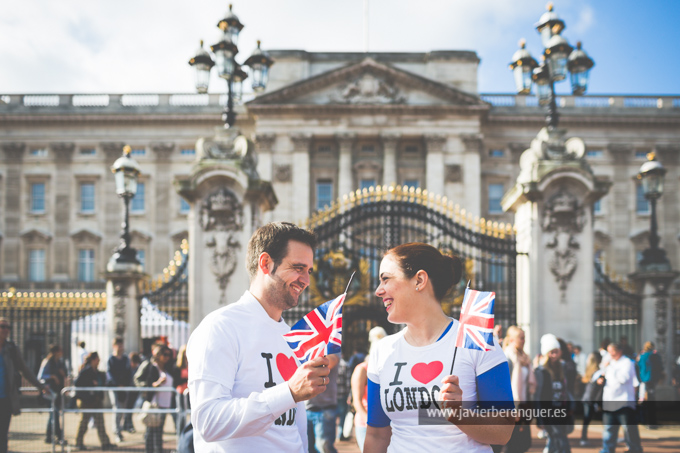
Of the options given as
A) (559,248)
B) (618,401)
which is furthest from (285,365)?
(559,248)

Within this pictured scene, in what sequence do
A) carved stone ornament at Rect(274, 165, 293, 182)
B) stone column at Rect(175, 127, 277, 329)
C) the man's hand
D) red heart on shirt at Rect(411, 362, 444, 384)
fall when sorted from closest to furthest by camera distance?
the man's hand, red heart on shirt at Rect(411, 362, 444, 384), stone column at Rect(175, 127, 277, 329), carved stone ornament at Rect(274, 165, 293, 182)

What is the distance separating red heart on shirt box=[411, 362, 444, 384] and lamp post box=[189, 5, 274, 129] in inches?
361

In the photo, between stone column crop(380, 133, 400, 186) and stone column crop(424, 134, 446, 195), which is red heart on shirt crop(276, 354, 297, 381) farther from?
stone column crop(380, 133, 400, 186)

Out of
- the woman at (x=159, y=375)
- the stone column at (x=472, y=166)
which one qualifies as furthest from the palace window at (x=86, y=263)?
the woman at (x=159, y=375)

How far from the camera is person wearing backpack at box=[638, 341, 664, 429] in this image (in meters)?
12.6

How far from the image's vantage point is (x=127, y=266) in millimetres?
12516

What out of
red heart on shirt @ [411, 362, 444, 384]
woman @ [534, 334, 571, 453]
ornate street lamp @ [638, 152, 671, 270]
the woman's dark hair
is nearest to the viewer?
red heart on shirt @ [411, 362, 444, 384]

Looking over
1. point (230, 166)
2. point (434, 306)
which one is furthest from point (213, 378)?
point (230, 166)

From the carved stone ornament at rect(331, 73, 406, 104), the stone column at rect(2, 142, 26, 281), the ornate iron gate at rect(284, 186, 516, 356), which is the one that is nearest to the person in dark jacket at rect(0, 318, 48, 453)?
the ornate iron gate at rect(284, 186, 516, 356)

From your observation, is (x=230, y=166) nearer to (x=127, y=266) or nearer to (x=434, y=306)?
(x=127, y=266)

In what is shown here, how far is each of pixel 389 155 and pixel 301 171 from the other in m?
5.59

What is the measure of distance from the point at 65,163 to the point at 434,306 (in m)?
43.8

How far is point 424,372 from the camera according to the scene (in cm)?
337

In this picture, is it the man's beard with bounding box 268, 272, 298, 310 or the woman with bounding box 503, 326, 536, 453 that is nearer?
the man's beard with bounding box 268, 272, 298, 310
